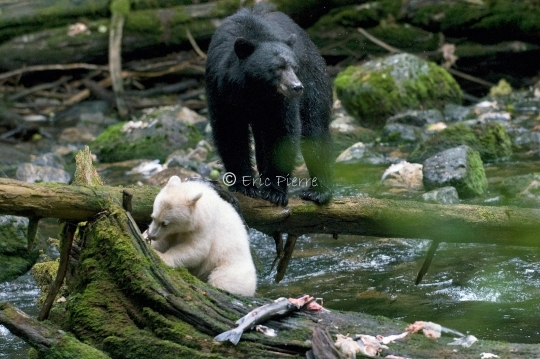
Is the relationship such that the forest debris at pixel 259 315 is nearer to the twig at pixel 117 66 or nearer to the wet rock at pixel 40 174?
the wet rock at pixel 40 174

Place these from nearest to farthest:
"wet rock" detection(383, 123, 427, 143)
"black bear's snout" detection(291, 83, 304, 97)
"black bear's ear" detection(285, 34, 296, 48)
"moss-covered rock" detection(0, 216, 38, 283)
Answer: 1. "black bear's snout" detection(291, 83, 304, 97)
2. "black bear's ear" detection(285, 34, 296, 48)
3. "moss-covered rock" detection(0, 216, 38, 283)
4. "wet rock" detection(383, 123, 427, 143)

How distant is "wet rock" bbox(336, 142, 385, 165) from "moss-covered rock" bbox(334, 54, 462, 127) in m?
2.28

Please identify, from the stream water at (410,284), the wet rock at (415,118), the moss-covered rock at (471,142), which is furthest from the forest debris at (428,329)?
the wet rock at (415,118)

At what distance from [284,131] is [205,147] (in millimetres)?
6359

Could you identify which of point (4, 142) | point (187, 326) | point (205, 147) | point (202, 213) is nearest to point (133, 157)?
point (205, 147)

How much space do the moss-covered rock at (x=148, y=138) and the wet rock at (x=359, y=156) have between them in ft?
8.61

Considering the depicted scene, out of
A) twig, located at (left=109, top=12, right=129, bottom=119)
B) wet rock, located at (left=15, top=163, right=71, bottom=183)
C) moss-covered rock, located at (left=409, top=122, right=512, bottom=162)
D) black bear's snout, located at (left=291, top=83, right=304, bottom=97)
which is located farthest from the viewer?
twig, located at (left=109, top=12, right=129, bottom=119)

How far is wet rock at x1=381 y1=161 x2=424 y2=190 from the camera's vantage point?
9.95 metres

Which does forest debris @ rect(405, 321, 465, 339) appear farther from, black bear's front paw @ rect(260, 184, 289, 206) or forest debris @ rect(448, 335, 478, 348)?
black bear's front paw @ rect(260, 184, 289, 206)

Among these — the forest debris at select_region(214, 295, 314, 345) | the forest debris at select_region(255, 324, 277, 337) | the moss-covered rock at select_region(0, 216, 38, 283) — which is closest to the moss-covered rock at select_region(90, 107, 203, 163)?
the moss-covered rock at select_region(0, 216, 38, 283)

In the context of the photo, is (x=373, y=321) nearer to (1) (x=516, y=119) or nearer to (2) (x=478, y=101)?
(1) (x=516, y=119)

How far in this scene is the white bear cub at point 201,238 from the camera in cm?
486

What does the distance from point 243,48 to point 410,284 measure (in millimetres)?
2480

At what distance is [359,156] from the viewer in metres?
11.4
